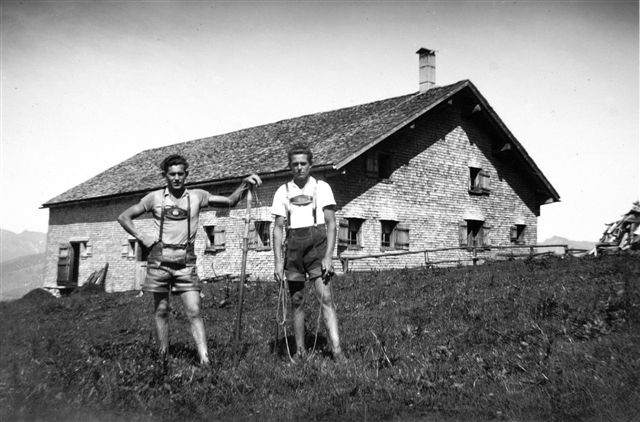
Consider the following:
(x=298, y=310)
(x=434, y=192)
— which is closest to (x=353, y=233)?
(x=434, y=192)

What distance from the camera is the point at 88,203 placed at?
85.0 ft

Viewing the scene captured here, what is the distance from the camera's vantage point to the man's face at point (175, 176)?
5.47m

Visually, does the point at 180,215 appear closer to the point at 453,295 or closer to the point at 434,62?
the point at 453,295

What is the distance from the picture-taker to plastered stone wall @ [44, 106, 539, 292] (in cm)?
1855

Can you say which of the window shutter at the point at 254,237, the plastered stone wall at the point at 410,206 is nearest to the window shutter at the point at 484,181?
the plastered stone wall at the point at 410,206

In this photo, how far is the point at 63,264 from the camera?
1034 inches

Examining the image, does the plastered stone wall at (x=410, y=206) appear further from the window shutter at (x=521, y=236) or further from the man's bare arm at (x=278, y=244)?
the man's bare arm at (x=278, y=244)

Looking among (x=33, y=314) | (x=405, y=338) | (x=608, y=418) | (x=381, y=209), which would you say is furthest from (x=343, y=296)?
(x=381, y=209)

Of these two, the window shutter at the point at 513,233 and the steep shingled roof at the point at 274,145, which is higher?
the steep shingled roof at the point at 274,145

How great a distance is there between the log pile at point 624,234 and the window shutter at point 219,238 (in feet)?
39.8

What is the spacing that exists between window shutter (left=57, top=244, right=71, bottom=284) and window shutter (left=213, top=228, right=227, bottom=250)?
947 centimetres

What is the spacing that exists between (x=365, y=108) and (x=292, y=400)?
19.0m

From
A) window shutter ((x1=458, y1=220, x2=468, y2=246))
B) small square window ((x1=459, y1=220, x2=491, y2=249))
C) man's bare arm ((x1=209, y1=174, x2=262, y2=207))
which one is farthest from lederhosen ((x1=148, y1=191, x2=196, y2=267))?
small square window ((x1=459, y1=220, x2=491, y2=249))

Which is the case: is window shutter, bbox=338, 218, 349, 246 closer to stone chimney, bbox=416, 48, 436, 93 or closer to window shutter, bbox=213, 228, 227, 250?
window shutter, bbox=213, 228, 227, 250
